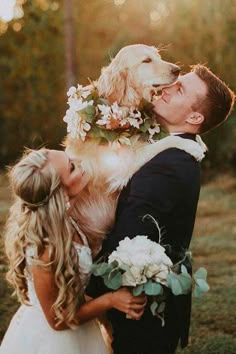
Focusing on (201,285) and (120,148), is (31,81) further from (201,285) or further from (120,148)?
(201,285)

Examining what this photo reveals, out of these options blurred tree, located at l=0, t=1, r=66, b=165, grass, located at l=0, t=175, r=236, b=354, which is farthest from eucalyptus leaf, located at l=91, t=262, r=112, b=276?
blurred tree, located at l=0, t=1, r=66, b=165

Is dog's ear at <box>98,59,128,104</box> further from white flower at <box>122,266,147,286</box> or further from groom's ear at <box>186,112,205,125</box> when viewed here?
white flower at <box>122,266,147,286</box>

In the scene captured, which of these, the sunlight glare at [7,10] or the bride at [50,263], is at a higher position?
the bride at [50,263]

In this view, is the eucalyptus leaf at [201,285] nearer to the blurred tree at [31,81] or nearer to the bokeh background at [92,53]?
the bokeh background at [92,53]

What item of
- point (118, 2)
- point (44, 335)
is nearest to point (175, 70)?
point (44, 335)

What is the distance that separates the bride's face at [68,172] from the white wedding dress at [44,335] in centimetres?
28

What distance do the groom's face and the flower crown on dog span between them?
2.7 inches

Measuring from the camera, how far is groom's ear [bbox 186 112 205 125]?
3902 millimetres

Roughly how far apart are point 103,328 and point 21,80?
18626 mm

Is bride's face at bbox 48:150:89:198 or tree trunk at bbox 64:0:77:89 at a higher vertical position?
bride's face at bbox 48:150:89:198

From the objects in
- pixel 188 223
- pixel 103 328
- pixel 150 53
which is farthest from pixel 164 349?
pixel 150 53

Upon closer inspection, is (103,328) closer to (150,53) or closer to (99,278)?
(99,278)

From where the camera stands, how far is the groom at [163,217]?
3406mm

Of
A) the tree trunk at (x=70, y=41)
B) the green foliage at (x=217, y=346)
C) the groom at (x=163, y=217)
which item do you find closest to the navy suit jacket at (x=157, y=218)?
the groom at (x=163, y=217)
